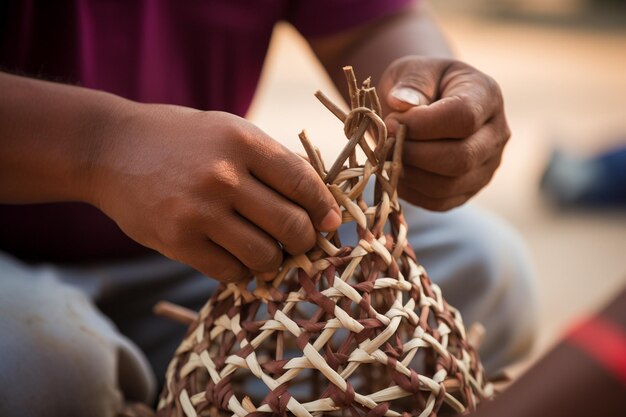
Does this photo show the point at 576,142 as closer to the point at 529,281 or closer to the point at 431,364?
the point at 529,281

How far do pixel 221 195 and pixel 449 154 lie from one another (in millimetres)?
219

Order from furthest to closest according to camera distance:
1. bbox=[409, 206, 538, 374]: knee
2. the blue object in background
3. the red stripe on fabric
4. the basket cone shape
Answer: the blue object in background, bbox=[409, 206, 538, 374]: knee, the basket cone shape, the red stripe on fabric

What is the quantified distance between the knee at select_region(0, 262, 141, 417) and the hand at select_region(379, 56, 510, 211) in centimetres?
35

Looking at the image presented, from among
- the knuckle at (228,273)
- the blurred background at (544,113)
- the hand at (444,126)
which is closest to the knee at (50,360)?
the knuckle at (228,273)

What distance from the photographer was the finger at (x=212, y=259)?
2.16 feet

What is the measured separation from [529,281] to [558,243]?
114 centimetres

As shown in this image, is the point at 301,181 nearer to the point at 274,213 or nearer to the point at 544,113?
the point at 274,213

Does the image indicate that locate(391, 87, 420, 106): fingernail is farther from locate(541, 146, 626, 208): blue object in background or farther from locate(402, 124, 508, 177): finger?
locate(541, 146, 626, 208): blue object in background

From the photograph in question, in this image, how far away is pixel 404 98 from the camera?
0.73 meters

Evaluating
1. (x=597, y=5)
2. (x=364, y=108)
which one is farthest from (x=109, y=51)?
(x=597, y=5)

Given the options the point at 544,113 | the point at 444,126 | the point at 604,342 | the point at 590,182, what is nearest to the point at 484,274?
the point at 444,126

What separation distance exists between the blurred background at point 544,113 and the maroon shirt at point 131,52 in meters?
0.23

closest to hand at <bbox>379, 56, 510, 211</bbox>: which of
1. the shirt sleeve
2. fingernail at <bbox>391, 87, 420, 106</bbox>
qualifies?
fingernail at <bbox>391, 87, 420, 106</bbox>

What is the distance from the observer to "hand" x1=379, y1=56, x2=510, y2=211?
0.73 metres
